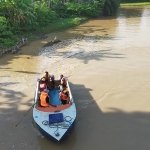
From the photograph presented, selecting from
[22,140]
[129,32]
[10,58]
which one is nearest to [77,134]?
[22,140]

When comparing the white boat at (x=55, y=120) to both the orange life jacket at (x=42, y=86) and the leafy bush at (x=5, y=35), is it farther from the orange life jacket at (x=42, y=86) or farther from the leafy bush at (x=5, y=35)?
the leafy bush at (x=5, y=35)

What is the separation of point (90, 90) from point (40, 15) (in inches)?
604

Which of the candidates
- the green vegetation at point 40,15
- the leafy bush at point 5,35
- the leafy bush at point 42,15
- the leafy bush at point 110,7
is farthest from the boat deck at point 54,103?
the leafy bush at point 110,7

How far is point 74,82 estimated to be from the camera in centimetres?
1292

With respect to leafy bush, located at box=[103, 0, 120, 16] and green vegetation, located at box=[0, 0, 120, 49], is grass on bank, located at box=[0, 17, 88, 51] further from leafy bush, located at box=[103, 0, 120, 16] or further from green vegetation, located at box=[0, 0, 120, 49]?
leafy bush, located at box=[103, 0, 120, 16]

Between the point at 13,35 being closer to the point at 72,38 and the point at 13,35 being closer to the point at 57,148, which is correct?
the point at 72,38

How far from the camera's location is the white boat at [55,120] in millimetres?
7781

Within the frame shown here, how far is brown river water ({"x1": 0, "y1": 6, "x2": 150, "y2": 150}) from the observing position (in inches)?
332

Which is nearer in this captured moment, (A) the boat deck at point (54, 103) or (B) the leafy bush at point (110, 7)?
(A) the boat deck at point (54, 103)

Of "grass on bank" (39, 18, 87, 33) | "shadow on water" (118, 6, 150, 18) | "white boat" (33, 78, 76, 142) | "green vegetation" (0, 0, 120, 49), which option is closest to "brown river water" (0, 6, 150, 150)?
"white boat" (33, 78, 76, 142)

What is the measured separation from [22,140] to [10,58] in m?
9.24

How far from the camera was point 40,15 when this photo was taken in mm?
24969

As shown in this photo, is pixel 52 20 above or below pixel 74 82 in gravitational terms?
above

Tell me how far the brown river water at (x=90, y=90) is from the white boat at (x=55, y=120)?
22.9 inches
